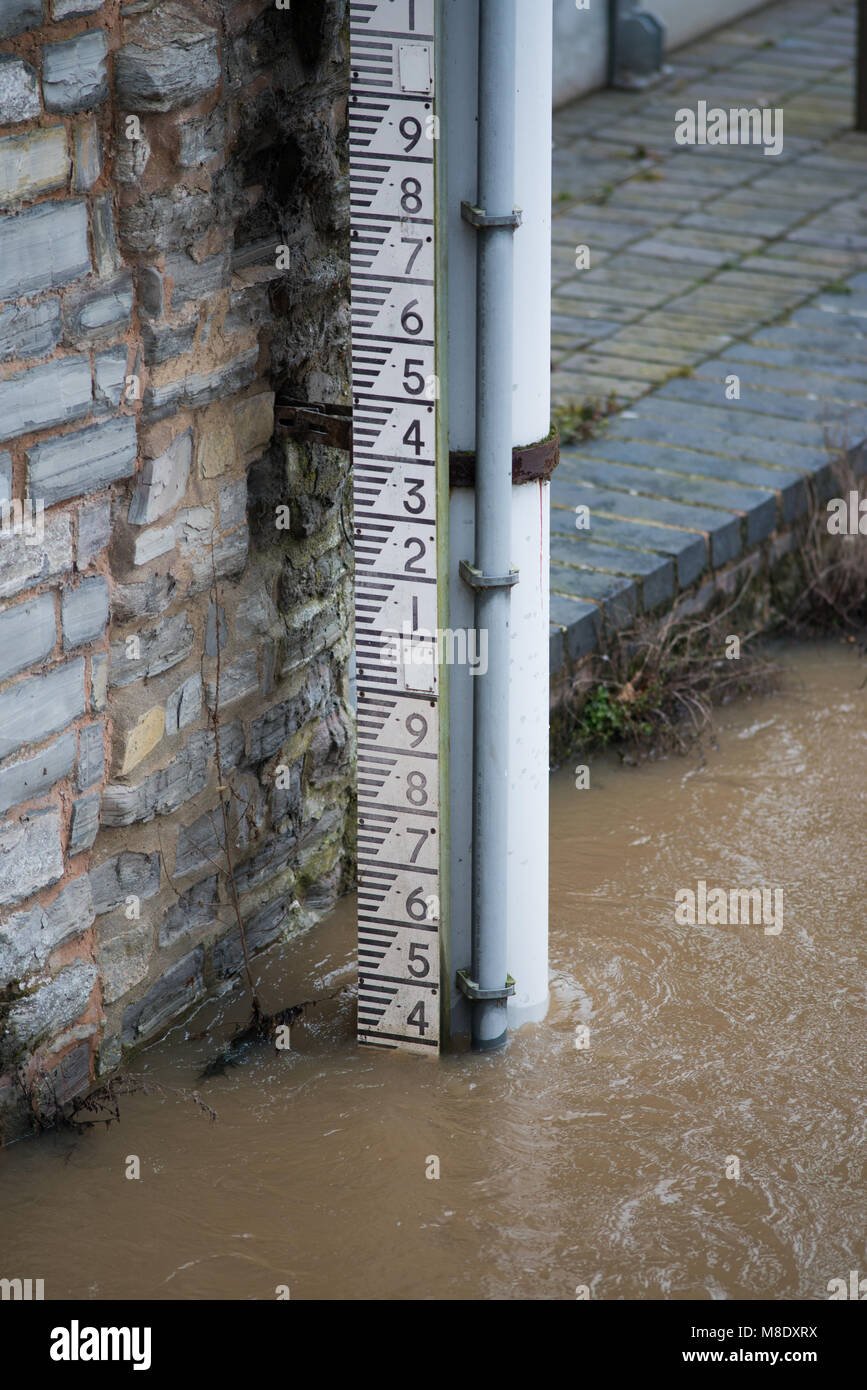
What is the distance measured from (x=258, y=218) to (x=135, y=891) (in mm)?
1411

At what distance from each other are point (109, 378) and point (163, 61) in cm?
57

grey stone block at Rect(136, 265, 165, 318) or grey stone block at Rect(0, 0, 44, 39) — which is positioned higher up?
grey stone block at Rect(0, 0, 44, 39)

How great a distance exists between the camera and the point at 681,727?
516 cm

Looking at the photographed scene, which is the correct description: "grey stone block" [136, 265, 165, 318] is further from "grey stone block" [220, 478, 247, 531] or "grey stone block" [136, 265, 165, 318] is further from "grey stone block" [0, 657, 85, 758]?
"grey stone block" [0, 657, 85, 758]

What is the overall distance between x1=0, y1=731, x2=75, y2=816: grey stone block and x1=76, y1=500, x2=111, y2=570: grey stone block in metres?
0.34

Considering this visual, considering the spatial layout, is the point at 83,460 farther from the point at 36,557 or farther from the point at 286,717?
the point at 286,717

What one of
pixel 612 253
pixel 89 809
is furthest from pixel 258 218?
pixel 612 253

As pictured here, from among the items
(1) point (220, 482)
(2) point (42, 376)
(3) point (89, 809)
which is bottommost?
(3) point (89, 809)

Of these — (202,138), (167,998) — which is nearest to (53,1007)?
(167,998)

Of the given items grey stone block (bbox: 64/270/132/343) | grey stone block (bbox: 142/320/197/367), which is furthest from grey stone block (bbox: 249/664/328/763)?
grey stone block (bbox: 64/270/132/343)

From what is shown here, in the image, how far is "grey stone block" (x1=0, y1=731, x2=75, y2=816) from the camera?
3.22 m

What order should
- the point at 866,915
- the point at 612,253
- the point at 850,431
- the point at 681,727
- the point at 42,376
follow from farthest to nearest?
1. the point at 612,253
2. the point at 850,431
3. the point at 681,727
4. the point at 866,915
5. the point at 42,376

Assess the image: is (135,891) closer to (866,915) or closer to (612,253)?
(866,915)

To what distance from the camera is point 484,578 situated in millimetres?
3348
